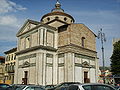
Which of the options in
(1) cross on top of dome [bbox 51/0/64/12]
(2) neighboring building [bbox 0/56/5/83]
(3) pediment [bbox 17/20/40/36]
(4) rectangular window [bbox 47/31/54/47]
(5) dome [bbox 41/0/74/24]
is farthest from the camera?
(2) neighboring building [bbox 0/56/5/83]

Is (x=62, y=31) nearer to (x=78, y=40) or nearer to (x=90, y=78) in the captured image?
(x=78, y=40)

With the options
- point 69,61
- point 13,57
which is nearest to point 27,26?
point 69,61

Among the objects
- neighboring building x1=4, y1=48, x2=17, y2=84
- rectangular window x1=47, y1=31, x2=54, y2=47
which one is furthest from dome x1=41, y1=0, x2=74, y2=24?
neighboring building x1=4, y1=48, x2=17, y2=84

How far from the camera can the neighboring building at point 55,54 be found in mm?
25438

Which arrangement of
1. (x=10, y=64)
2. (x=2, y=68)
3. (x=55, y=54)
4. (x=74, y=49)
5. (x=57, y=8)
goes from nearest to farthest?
(x=74, y=49)
(x=55, y=54)
(x=57, y=8)
(x=10, y=64)
(x=2, y=68)

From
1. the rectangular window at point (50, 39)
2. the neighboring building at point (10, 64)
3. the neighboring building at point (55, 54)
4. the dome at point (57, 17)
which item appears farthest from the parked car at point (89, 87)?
the neighboring building at point (10, 64)

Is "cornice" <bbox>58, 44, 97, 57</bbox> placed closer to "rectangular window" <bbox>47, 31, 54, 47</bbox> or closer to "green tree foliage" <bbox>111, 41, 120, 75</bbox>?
"rectangular window" <bbox>47, 31, 54, 47</bbox>


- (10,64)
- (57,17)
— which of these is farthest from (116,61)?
(10,64)

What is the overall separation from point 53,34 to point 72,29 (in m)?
3.61

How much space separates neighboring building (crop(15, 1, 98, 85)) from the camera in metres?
25.4

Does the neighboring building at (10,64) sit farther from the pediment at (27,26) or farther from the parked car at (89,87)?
the parked car at (89,87)

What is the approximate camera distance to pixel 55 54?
91.0 ft

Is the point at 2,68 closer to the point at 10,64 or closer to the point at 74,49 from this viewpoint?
the point at 10,64

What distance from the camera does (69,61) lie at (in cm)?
2530
